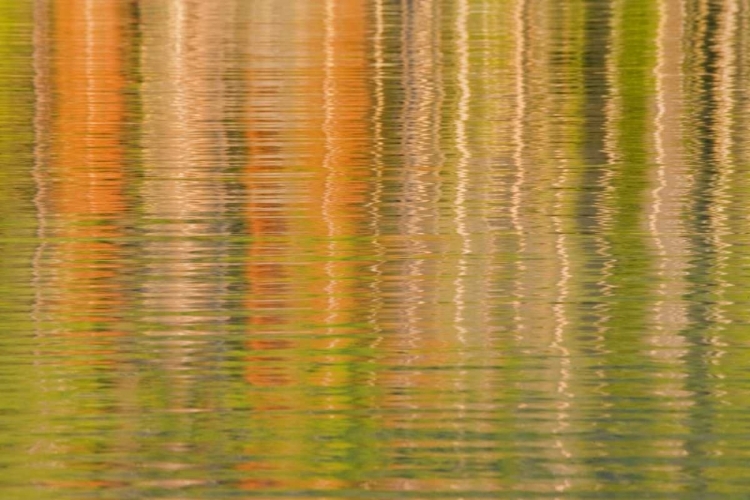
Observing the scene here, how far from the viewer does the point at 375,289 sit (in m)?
9.31

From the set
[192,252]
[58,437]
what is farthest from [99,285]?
[58,437]

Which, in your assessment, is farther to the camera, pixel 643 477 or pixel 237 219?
pixel 237 219

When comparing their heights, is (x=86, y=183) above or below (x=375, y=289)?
above

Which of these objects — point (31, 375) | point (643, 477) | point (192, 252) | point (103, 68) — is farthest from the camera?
point (103, 68)

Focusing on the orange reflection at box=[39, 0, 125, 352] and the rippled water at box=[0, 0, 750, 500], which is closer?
the rippled water at box=[0, 0, 750, 500]

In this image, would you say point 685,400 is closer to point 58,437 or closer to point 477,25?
point 58,437

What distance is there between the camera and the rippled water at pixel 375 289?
6.82 m

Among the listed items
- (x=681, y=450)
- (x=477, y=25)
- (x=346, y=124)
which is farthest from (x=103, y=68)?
(x=681, y=450)

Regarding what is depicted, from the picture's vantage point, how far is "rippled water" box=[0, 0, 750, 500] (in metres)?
6.82

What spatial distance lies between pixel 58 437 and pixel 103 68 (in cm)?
1371

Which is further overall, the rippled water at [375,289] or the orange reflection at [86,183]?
the orange reflection at [86,183]

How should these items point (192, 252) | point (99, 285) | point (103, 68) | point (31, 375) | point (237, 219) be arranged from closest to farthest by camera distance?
point (31, 375), point (99, 285), point (192, 252), point (237, 219), point (103, 68)

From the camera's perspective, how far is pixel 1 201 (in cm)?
1178

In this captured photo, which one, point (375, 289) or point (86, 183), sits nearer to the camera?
point (375, 289)
